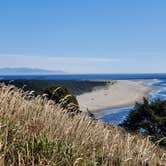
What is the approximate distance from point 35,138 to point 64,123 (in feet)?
6.41

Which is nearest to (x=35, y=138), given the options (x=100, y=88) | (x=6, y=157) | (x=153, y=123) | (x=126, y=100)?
(x=6, y=157)

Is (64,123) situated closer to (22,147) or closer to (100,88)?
(22,147)

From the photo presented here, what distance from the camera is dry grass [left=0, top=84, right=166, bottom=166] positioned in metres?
5.05

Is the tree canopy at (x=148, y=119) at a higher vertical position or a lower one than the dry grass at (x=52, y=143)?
lower

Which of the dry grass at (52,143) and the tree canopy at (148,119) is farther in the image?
the tree canopy at (148,119)

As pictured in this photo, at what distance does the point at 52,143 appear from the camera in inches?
214

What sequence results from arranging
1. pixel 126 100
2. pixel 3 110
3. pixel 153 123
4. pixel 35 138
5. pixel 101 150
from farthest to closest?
1. pixel 126 100
2. pixel 153 123
3. pixel 3 110
4. pixel 101 150
5. pixel 35 138

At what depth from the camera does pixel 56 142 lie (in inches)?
217

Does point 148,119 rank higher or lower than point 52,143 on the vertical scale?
lower

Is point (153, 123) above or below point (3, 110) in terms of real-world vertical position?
below

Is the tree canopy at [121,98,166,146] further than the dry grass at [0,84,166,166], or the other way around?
the tree canopy at [121,98,166,146]

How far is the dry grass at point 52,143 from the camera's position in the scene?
505 centimetres

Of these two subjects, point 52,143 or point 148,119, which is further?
point 148,119

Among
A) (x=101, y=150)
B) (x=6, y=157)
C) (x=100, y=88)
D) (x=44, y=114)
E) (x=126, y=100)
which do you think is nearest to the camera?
(x=6, y=157)
